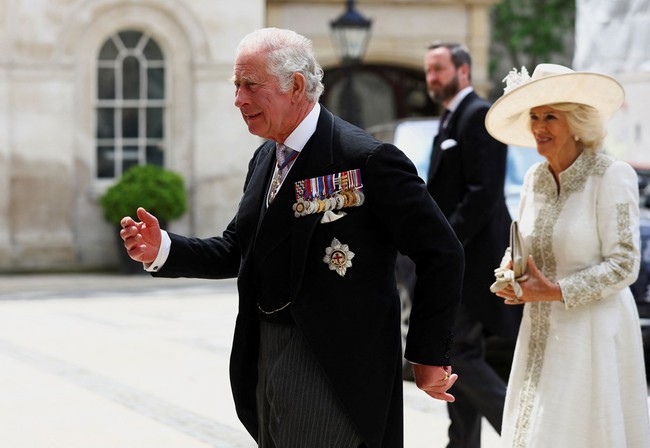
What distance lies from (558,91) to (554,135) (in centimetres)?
18

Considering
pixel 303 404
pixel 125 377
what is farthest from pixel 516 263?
pixel 125 377

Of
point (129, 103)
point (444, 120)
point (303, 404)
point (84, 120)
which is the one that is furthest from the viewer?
point (129, 103)

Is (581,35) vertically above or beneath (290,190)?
above

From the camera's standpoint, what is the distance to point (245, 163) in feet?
66.9

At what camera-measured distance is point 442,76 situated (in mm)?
6879

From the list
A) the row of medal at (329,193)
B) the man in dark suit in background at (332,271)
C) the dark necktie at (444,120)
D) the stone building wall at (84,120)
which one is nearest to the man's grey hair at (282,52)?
the man in dark suit in background at (332,271)

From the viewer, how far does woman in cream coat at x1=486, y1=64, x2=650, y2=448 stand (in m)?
5.21

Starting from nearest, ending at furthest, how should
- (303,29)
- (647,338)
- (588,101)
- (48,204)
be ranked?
(588,101) → (647,338) → (48,204) → (303,29)

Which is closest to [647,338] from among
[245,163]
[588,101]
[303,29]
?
[588,101]

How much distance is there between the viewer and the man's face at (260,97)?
3963 mm

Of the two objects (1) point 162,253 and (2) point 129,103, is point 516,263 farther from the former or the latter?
(2) point 129,103

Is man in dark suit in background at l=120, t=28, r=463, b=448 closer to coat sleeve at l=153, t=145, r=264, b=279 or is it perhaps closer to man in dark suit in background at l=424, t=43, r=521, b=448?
coat sleeve at l=153, t=145, r=264, b=279

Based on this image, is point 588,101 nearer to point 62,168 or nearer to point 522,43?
point 62,168

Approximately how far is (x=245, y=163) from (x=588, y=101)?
15.2 meters
